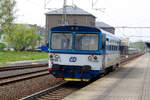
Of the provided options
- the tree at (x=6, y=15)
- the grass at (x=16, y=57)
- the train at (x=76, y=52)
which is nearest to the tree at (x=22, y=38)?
the grass at (x=16, y=57)

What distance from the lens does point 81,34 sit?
1366 cm

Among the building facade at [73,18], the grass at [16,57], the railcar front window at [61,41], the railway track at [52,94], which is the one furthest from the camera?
the building facade at [73,18]

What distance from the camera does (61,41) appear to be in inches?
542

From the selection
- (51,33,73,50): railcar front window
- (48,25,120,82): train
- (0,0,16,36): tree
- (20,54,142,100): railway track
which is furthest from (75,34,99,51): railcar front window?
(0,0,16,36): tree

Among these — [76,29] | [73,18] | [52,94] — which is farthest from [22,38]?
[52,94]

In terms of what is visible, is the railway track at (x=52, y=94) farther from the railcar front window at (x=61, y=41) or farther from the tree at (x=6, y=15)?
the tree at (x=6, y=15)

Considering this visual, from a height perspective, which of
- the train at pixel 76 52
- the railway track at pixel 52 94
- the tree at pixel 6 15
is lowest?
the railway track at pixel 52 94

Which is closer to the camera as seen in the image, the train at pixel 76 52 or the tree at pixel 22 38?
the train at pixel 76 52

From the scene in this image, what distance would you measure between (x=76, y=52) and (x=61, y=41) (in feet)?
3.03

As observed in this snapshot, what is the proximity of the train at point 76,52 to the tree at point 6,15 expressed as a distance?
38431mm

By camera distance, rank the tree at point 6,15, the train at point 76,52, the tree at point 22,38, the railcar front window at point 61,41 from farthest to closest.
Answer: the tree at point 22,38
the tree at point 6,15
the railcar front window at point 61,41
the train at point 76,52

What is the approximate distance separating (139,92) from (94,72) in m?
3.06

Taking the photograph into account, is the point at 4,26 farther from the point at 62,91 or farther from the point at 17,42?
the point at 62,91

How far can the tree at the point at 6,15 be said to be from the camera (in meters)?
50.8
